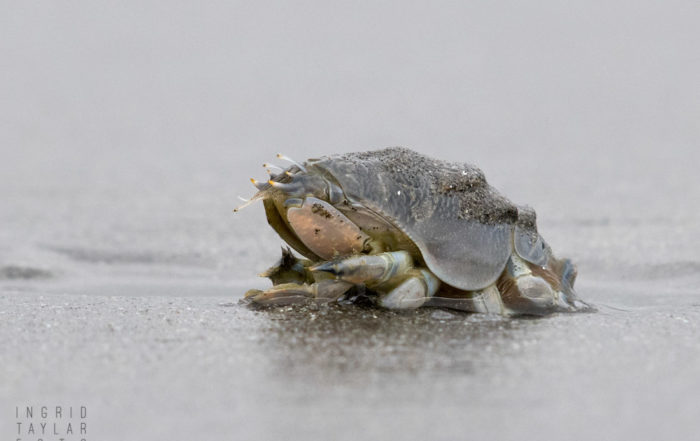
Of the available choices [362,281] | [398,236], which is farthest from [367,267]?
[398,236]

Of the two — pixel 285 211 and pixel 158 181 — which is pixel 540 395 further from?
pixel 158 181

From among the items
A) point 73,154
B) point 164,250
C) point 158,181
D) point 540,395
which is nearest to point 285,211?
point 540,395

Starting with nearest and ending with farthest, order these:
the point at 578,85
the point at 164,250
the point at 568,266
Answer: the point at 568,266, the point at 164,250, the point at 578,85

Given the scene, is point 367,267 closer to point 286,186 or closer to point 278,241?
point 286,186

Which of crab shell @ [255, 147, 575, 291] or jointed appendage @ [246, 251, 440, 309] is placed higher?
crab shell @ [255, 147, 575, 291]

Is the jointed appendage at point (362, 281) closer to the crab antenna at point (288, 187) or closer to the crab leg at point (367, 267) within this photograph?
the crab leg at point (367, 267)

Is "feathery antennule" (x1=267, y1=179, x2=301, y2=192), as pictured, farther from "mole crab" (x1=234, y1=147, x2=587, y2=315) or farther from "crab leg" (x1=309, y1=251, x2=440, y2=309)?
"crab leg" (x1=309, y1=251, x2=440, y2=309)

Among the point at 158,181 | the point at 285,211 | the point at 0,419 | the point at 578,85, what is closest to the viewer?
the point at 0,419

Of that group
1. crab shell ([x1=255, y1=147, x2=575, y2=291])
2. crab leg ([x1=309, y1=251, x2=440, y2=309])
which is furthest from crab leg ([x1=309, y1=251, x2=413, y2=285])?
crab shell ([x1=255, y1=147, x2=575, y2=291])
